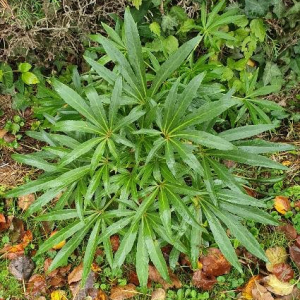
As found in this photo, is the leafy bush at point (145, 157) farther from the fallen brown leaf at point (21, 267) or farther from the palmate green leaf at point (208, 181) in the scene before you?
the fallen brown leaf at point (21, 267)

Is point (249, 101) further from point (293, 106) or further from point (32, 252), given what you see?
point (32, 252)

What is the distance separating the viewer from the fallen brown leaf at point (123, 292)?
2.65m

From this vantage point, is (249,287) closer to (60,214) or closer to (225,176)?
(225,176)

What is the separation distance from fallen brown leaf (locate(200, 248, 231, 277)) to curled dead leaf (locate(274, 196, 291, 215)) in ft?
1.64

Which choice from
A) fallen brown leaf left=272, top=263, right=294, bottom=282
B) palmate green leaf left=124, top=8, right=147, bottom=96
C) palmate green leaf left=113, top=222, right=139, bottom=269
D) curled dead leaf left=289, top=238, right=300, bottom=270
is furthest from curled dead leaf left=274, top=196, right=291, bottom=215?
palmate green leaf left=124, top=8, right=147, bottom=96

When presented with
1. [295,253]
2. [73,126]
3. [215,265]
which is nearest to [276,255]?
[295,253]

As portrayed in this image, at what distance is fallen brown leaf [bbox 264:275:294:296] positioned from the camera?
2.62m

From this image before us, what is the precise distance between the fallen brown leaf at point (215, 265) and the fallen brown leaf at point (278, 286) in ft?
0.84

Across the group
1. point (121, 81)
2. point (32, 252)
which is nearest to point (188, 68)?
point (121, 81)

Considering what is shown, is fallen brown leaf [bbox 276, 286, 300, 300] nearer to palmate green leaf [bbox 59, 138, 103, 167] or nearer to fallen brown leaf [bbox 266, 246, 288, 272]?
fallen brown leaf [bbox 266, 246, 288, 272]

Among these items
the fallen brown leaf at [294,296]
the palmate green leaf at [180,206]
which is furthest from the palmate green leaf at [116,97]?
the fallen brown leaf at [294,296]

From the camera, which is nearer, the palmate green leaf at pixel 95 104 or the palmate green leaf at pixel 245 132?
the palmate green leaf at pixel 95 104

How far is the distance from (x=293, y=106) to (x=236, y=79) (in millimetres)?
566

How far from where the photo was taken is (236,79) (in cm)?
279
